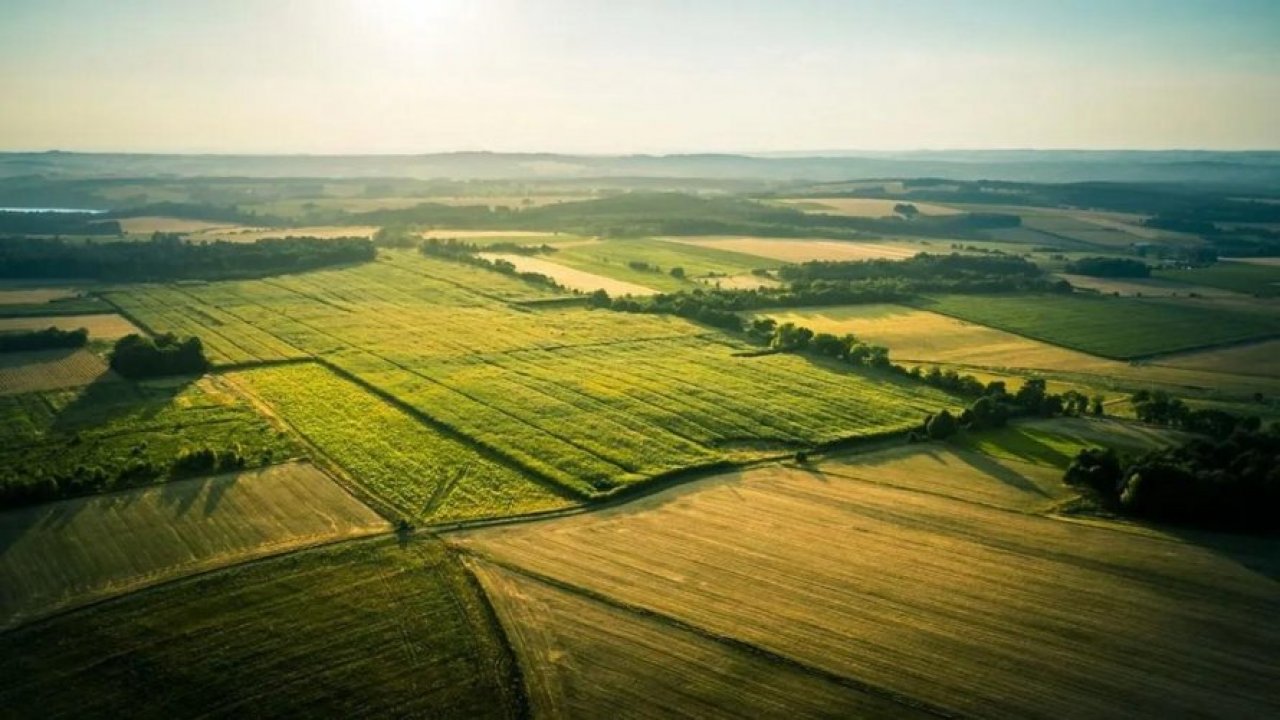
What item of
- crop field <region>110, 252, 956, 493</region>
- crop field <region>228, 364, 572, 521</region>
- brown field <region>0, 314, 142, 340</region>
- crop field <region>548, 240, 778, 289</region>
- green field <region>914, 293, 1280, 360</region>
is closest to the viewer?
crop field <region>228, 364, 572, 521</region>

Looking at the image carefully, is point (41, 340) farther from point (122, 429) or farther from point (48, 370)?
point (122, 429)

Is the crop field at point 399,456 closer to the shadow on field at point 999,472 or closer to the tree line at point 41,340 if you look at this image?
the tree line at point 41,340

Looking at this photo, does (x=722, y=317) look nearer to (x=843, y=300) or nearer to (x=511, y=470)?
(x=843, y=300)

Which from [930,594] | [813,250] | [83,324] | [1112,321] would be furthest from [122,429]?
[813,250]

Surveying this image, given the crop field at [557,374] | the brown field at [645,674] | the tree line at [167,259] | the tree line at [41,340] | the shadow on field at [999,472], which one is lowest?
the brown field at [645,674]

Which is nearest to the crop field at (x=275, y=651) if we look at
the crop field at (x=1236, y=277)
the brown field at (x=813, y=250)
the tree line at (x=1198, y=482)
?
the tree line at (x=1198, y=482)

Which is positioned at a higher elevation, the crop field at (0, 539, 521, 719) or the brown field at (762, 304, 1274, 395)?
the brown field at (762, 304, 1274, 395)

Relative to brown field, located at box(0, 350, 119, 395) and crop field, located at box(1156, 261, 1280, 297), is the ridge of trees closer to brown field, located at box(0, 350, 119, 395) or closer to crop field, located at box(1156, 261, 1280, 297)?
brown field, located at box(0, 350, 119, 395)

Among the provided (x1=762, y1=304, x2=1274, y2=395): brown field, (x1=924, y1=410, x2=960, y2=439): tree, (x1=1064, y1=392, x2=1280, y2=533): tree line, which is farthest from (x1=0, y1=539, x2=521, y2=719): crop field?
(x1=762, y1=304, x2=1274, y2=395): brown field
